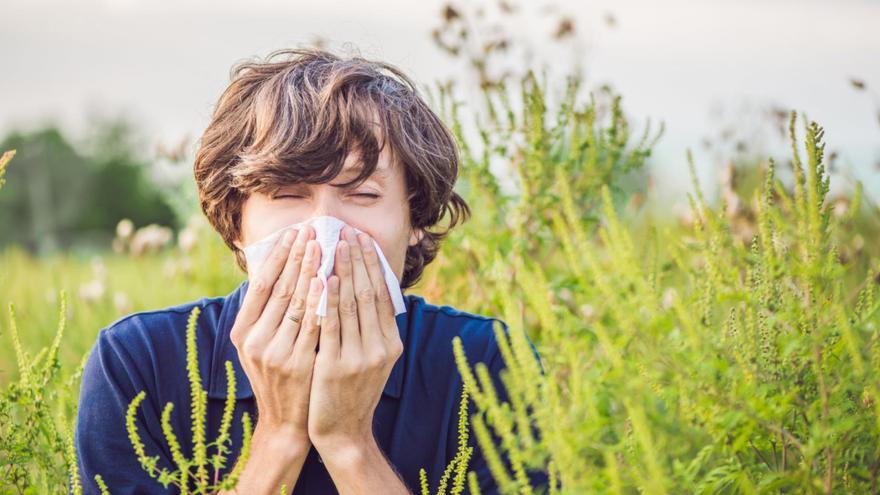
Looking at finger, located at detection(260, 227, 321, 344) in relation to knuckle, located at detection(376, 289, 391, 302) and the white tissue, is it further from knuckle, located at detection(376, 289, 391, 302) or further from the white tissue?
knuckle, located at detection(376, 289, 391, 302)

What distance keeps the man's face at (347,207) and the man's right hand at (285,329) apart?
147 millimetres

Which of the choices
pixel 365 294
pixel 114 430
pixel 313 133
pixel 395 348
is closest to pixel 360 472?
pixel 395 348

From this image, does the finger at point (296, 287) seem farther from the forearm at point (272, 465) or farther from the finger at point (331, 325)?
the forearm at point (272, 465)

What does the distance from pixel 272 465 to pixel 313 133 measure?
84 centimetres

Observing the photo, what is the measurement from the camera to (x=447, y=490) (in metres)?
2.46

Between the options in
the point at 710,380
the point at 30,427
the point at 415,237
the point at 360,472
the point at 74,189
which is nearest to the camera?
the point at 710,380

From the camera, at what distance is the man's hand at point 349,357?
7.05ft

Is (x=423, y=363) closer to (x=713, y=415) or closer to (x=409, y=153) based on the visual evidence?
(x=409, y=153)

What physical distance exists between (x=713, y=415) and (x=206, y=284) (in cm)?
369

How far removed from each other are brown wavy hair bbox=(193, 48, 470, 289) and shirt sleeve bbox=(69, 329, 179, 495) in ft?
1.84

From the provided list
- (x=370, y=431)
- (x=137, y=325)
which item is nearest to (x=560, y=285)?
(x=370, y=431)

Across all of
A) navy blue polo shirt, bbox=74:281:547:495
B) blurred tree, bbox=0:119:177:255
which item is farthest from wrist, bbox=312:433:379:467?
blurred tree, bbox=0:119:177:255

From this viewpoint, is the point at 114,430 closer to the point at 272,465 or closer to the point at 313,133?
the point at 272,465

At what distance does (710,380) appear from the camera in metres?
1.44
